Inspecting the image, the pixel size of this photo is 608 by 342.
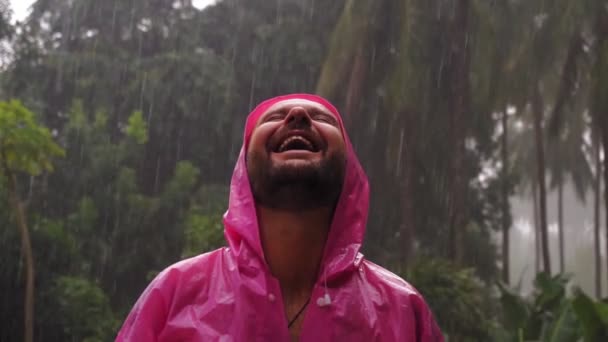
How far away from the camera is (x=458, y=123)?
45.8ft

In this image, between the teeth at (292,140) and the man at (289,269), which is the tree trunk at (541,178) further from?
the teeth at (292,140)

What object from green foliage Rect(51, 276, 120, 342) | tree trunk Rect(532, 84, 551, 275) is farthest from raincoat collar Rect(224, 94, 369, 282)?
tree trunk Rect(532, 84, 551, 275)

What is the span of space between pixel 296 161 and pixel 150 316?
58cm

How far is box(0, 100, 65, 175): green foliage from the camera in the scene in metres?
10.1

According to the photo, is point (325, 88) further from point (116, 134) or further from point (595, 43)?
point (116, 134)

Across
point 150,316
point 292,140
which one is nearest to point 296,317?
point 150,316

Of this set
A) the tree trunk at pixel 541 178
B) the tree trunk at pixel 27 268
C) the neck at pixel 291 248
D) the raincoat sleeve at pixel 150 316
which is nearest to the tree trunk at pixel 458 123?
the tree trunk at pixel 541 178

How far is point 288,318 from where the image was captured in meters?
2.14

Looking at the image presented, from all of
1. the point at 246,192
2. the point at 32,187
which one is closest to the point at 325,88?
the point at 32,187

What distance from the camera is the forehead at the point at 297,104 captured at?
2352 mm

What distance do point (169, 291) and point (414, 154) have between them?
14730mm

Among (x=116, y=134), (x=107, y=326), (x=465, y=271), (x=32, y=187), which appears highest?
(x=116, y=134)

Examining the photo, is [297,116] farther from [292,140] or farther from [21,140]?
[21,140]

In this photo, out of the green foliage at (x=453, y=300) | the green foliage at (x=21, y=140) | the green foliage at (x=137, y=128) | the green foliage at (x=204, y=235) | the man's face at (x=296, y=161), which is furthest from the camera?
the green foliage at (x=137, y=128)
